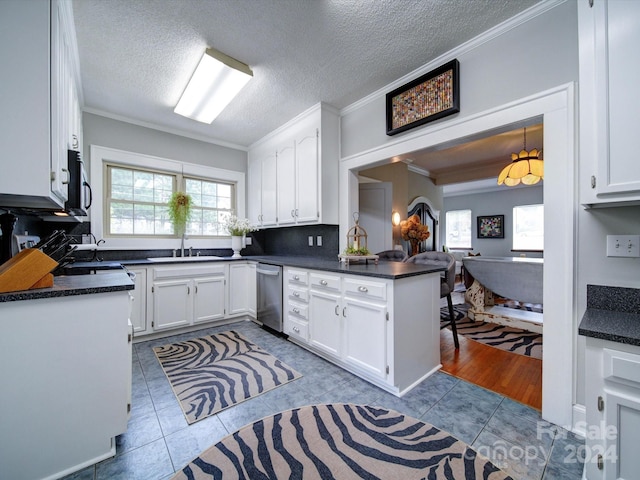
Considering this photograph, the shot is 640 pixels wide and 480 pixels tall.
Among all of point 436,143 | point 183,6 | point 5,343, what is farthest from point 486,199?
point 5,343

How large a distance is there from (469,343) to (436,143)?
2.27 m

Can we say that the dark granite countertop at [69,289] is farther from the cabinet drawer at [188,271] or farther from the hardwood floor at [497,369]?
the hardwood floor at [497,369]

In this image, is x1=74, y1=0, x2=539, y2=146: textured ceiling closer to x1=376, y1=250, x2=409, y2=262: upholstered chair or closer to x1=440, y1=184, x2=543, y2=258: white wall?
x1=376, y1=250, x2=409, y2=262: upholstered chair

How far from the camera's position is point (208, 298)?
341 centimetres

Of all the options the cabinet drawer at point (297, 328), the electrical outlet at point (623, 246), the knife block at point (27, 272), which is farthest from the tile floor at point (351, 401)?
the electrical outlet at point (623, 246)

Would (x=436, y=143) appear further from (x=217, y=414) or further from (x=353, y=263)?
(x=217, y=414)

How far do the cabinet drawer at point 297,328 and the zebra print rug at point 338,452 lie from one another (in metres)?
1.06

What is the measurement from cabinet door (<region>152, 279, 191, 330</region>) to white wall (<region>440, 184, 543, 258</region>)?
6.36 meters

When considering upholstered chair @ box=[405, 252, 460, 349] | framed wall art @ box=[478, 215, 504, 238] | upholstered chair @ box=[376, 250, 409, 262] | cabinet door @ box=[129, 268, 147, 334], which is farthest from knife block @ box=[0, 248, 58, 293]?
framed wall art @ box=[478, 215, 504, 238]

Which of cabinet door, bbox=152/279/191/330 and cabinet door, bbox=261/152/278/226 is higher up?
cabinet door, bbox=261/152/278/226

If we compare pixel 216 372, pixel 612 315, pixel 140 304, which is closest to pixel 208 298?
pixel 140 304

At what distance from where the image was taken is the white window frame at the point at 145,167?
→ 10.5 ft

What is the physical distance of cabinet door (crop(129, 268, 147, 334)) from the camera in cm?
294

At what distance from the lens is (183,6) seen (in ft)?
5.80
